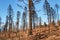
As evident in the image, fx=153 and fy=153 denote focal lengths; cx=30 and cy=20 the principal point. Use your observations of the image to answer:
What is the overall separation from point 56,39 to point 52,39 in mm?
305

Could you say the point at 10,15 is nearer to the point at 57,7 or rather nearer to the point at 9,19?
the point at 9,19

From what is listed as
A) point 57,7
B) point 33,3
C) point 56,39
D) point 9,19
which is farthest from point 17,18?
point 56,39

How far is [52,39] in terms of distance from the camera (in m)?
11.1

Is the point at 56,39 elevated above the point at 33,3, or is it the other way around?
the point at 33,3

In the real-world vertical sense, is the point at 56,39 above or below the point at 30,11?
below

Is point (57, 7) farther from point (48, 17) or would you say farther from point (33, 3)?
point (33, 3)

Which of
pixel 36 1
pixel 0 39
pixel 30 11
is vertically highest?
pixel 36 1

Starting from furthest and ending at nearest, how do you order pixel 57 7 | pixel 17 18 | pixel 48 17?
pixel 17 18, pixel 57 7, pixel 48 17

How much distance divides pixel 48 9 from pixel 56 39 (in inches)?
Result: 1519

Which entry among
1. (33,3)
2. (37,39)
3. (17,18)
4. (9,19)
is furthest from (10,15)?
(37,39)

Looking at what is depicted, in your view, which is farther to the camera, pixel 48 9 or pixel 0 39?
pixel 48 9

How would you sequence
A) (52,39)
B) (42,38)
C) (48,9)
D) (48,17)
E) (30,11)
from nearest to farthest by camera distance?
1. (52,39)
2. (42,38)
3. (30,11)
4. (48,9)
5. (48,17)

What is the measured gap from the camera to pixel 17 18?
70.9 m

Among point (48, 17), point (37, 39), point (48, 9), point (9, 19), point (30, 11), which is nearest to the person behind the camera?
point (37, 39)
